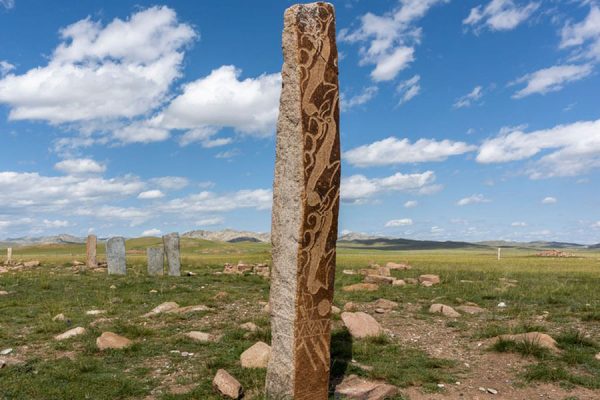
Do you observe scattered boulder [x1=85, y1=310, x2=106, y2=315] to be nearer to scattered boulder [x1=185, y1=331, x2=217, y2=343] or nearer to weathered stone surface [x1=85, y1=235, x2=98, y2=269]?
scattered boulder [x1=185, y1=331, x2=217, y2=343]

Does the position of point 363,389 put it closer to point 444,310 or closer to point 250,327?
point 250,327

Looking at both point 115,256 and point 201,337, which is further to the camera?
point 115,256

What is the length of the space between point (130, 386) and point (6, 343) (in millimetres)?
3979

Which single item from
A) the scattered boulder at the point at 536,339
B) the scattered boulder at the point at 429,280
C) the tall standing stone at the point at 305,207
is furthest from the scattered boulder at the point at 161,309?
the scattered boulder at the point at 429,280

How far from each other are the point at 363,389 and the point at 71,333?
6031 millimetres

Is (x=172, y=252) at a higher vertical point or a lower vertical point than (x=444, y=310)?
higher

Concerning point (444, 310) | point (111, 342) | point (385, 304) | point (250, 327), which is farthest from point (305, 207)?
point (385, 304)

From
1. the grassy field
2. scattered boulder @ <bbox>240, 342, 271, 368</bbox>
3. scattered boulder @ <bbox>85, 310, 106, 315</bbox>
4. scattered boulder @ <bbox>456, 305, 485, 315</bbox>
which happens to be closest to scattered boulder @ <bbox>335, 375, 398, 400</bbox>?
the grassy field

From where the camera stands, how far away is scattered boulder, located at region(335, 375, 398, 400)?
6273mm

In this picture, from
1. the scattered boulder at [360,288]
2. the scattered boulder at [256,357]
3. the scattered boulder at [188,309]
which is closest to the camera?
the scattered boulder at [256,357]

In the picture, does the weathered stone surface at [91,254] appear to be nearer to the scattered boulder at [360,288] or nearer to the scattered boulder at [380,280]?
the scattered boulder at [380,280]

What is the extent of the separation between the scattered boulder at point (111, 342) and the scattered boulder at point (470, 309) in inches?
310

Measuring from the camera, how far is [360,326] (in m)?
9.46

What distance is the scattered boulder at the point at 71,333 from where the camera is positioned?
30.7ft
